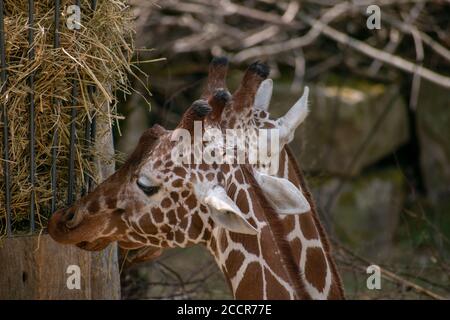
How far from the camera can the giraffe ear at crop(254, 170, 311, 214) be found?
11.6 feet

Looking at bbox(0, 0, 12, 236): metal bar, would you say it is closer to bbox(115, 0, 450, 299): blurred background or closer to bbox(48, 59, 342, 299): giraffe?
bbox(48, 59, 342, 299): giraffe

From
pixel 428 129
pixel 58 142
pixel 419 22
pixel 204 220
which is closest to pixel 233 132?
pixel 204 220

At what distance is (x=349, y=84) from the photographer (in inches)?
371

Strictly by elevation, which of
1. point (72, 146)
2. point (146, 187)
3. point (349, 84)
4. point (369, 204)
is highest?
point (349, 84)

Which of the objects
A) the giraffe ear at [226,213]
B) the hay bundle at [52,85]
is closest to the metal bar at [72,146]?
the hay bundle at [52,85]

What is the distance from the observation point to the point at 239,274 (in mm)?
3803

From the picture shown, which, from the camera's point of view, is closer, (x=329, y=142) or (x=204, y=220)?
(x=204, y=220)

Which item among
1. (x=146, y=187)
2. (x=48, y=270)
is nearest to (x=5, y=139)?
(x=146, y=187)

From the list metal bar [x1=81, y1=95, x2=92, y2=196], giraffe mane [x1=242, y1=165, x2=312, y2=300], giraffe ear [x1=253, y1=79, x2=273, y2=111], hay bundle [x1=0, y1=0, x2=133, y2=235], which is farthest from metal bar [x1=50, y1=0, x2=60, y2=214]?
giraffe ear [x1=253, y1=79, x2=273, y2=111]

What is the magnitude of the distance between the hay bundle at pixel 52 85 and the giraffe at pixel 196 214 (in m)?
0.27

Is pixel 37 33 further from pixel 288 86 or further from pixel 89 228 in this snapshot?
pixel 288 86

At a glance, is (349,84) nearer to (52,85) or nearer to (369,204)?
(369,204)

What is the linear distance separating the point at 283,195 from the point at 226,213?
0.78 ft
